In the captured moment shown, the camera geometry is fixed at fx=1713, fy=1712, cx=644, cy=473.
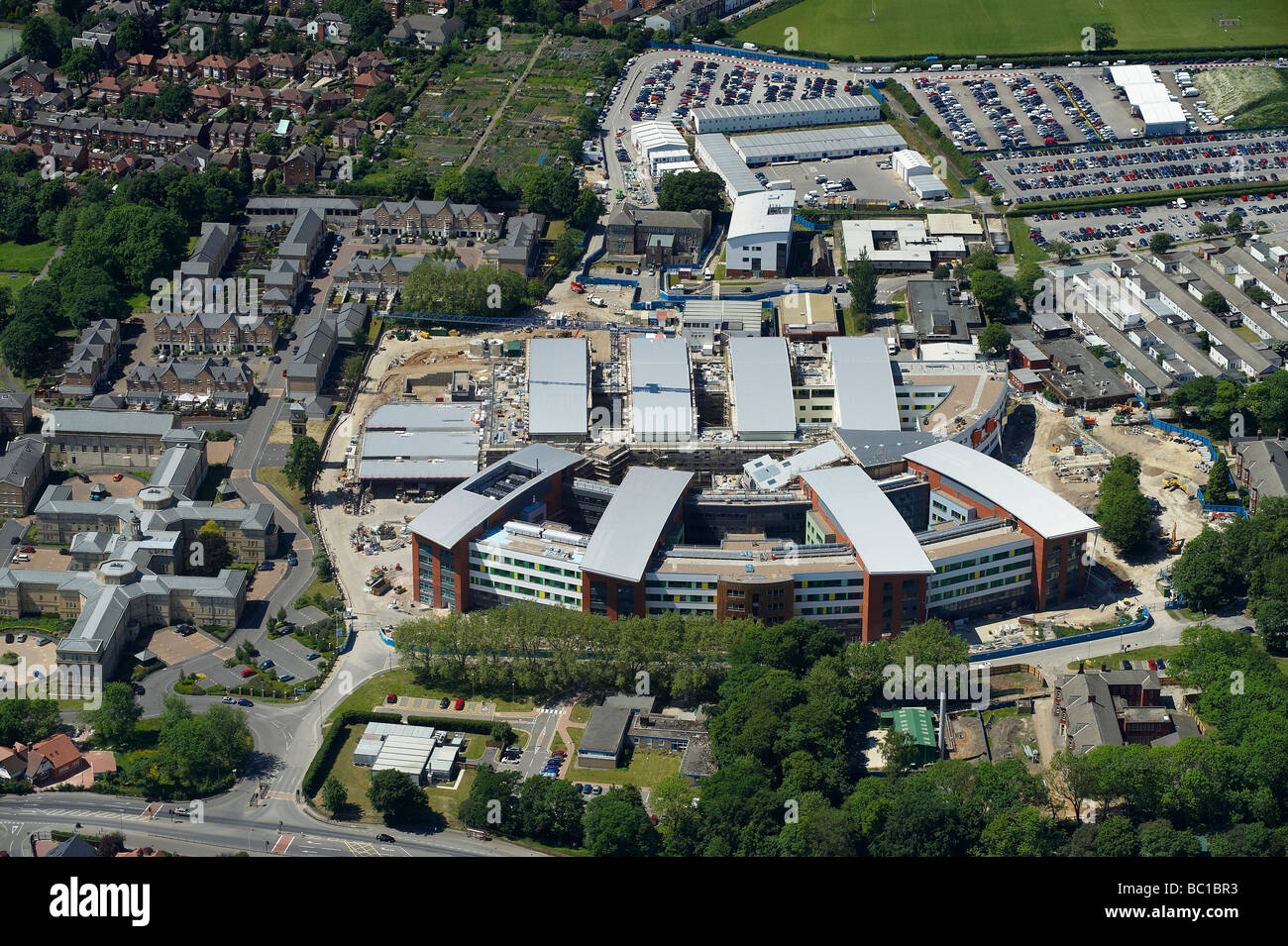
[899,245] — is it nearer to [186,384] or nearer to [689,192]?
[689,192]

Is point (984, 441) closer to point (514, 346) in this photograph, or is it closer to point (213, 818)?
point (514, 346)

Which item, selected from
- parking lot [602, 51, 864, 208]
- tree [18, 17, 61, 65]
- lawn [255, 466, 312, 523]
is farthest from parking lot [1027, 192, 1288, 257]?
tree [18, 17, 61, 65]

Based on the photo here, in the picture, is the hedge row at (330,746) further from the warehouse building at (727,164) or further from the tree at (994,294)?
the warehouse building at (727,164)

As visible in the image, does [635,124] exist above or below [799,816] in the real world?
above

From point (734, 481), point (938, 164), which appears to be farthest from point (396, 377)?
point (938, 164)

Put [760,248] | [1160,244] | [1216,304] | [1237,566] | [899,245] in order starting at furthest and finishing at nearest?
[899,245]
[1160,244]
[760,248]
[1216,304]
[1237,566]

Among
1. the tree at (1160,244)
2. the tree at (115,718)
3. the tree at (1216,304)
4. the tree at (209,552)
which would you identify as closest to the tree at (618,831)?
the tree at (115,718)

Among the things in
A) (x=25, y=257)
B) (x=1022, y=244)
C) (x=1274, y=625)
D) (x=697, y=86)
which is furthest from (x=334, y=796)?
(x=697, y=86)
